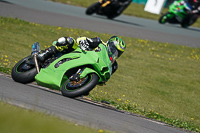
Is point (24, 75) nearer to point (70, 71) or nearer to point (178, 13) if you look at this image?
point (70, 71)

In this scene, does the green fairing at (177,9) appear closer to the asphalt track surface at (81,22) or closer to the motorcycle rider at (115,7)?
the asphalt track surface at (81,22)

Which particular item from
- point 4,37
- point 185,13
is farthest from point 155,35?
point 4,37

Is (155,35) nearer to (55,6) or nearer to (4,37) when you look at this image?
(55,6)

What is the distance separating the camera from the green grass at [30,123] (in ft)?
10.8

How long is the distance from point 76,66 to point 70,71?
27cm

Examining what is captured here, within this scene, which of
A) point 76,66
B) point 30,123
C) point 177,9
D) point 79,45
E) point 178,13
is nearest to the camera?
point 30,123

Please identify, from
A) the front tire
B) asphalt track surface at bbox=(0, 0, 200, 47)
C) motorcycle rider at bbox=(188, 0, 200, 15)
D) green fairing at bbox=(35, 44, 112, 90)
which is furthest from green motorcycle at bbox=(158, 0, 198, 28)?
the front tire

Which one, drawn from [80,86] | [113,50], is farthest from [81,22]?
[80,86]

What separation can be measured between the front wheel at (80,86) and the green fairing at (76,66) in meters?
0.10

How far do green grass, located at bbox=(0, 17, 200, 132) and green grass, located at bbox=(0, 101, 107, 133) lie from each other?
8.37ft

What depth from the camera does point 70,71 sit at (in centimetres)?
609

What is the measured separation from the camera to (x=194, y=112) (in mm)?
7832

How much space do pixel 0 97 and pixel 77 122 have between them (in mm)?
1204

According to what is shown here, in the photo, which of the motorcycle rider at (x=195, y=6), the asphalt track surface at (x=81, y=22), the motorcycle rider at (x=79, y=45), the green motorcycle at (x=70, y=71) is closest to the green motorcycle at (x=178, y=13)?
the motorcycle rider at (x=195, y=6)
